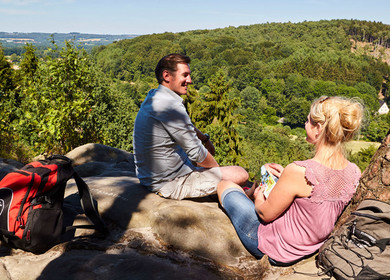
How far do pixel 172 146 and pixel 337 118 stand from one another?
6.10ft

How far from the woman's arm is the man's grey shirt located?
118cm

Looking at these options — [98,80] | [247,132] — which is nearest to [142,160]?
[98,80]

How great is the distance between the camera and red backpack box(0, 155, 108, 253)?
274 centimetres

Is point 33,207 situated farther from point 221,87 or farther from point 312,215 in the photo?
point 221,87

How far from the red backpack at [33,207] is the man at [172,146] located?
0.97 meters

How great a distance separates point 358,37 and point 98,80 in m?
182

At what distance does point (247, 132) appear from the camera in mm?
65688

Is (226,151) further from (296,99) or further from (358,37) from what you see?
(358,37)

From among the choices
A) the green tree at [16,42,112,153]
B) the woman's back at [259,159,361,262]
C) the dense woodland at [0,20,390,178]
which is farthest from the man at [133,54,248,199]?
the green tree at [16,42,112,153]

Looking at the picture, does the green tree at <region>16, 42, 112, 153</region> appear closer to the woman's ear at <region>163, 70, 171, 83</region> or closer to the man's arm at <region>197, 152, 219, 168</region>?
the woman's ear at <region>163, 70, 171, 83</region>

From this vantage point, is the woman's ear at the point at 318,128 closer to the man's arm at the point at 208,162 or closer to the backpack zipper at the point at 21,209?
the man's arm at the point at 208,162

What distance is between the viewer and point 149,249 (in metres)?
3.07

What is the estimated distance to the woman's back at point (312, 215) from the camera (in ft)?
8.39

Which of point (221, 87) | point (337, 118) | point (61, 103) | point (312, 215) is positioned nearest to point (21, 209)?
point (312, 215)
